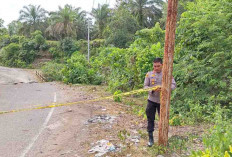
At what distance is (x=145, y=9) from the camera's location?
1442 inches

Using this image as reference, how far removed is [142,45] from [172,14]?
8702 mm

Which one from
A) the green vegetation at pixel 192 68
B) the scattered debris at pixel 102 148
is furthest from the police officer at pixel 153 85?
the scattered debris at pixel 102 148

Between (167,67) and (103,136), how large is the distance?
245cm

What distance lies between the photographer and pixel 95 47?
42.0 m

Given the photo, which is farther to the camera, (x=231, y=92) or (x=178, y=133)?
(x=231, y=92)

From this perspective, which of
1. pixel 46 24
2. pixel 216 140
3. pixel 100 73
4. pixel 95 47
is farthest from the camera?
pixel 46 24

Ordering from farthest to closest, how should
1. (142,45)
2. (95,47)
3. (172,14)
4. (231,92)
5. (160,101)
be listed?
(95,47)
(142,45)
(231,92)
(160,101)
(172,14)

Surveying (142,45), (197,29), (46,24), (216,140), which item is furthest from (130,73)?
(46,24)

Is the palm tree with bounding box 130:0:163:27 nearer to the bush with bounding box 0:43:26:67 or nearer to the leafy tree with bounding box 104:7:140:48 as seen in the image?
the leafy tree with bounding box 104:7:140:48

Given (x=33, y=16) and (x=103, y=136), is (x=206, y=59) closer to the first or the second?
(x=103, y=136)

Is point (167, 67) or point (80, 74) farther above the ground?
point (167, 67)

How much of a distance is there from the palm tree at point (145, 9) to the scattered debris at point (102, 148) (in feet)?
108

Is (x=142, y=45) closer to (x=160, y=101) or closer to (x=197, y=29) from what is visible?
(x=197, y=29)

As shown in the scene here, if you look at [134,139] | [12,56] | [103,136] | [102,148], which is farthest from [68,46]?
[102,148]
